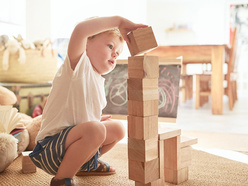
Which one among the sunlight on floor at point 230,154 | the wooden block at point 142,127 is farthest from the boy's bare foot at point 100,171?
the sunlight on floor at point 230,154

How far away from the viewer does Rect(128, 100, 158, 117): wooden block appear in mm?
866

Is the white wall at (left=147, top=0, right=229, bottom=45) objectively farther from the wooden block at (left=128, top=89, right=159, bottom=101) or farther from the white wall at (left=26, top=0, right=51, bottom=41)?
the wooden block at (left=128, top=89, right=159, bottom=101)

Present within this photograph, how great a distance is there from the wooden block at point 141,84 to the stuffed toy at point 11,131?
614mm

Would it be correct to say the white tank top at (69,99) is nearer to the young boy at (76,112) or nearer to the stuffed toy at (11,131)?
the young boy at (76,112)

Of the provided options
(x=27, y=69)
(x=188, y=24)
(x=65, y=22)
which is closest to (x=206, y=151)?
(x=27, y=69)

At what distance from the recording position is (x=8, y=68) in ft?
6.59

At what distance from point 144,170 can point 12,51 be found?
4.60 ft

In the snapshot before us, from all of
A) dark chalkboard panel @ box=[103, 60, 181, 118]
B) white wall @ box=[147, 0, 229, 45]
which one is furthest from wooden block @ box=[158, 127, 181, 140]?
white wall @ box=[147, 0, 229, 45]

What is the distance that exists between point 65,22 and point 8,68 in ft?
5.42

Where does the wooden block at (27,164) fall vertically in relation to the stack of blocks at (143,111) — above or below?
below

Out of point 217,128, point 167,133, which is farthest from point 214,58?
point 167,133

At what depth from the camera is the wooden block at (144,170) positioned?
90cm

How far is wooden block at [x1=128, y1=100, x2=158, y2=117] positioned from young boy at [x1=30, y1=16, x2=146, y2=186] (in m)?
0.15

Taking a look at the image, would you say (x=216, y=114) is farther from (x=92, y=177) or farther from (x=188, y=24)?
(x=188, y=24)
